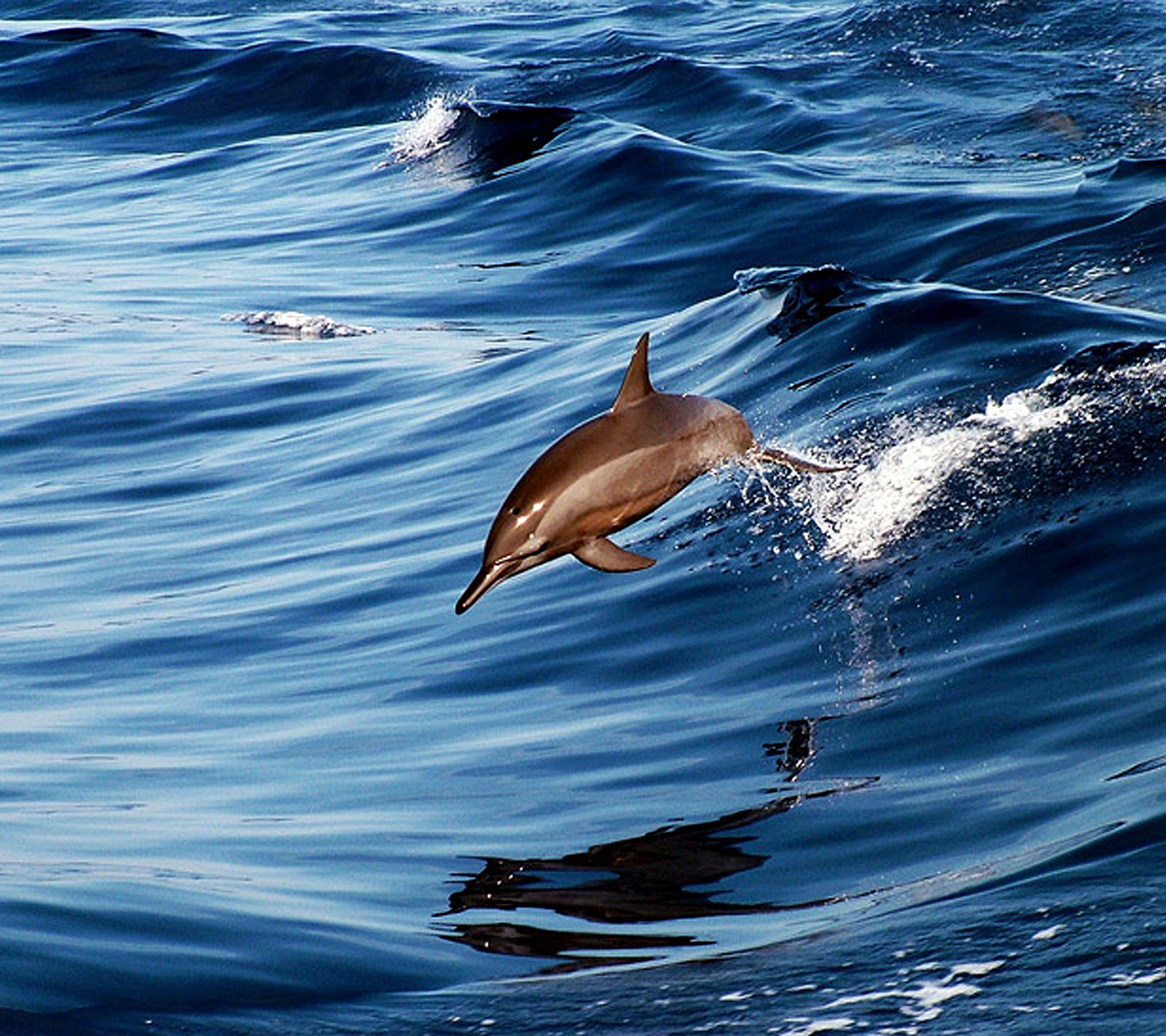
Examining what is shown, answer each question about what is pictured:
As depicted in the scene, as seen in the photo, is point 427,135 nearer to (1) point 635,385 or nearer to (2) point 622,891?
(2) point 622,891

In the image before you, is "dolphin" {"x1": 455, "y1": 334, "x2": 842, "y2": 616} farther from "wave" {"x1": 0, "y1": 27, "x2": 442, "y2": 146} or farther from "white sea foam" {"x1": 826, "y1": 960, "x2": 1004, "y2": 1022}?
"wave" {"x1": 0, "y1": 27, "x2": 442, "y2": 146}

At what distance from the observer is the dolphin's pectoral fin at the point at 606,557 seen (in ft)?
18.1

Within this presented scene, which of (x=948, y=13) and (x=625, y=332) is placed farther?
(x=948, y=13)

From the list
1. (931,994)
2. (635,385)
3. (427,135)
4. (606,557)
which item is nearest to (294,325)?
(427,135)

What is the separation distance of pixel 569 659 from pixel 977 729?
6.71 ft

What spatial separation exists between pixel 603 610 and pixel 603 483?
3.81m

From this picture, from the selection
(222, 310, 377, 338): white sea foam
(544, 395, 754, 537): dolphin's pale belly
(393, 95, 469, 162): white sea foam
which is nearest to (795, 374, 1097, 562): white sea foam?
(544, 395, 754, 537): dolphin's pale belly

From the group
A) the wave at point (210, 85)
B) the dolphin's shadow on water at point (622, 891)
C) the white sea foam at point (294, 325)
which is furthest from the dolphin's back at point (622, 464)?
the wave at point (210, 85)

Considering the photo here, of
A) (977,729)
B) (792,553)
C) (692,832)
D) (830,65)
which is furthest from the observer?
(830,65)

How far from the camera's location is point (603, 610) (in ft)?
30.3

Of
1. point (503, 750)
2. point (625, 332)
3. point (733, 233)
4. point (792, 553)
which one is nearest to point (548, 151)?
point (733, 233)

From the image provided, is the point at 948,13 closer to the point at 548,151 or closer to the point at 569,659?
the point at 548,151

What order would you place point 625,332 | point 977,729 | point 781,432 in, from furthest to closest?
1. point 625,332
2. point 781,432
3. point 977,729

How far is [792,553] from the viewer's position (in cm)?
938
